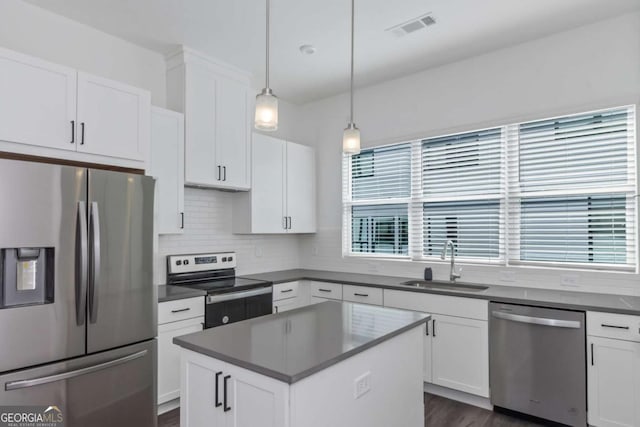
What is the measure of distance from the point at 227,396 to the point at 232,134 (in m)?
2.69

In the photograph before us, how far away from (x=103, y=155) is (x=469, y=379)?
318 cm

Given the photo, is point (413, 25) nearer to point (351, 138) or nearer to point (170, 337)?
A: point (351, 138)

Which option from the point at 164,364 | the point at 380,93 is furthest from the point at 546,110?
the point at 164,364

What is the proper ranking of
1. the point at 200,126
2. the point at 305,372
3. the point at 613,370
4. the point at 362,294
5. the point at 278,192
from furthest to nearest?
the point at 278,192 → the point at 362,294 → the point at 200,126 → the point at 613,370 → the point at 305,372

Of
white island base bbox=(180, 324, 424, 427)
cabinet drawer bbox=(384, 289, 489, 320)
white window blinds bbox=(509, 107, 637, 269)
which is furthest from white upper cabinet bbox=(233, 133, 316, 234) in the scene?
white island base bbox=(180, 324, 424, 427)

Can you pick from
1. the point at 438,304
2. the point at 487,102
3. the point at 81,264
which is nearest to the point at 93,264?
the point at 81,264

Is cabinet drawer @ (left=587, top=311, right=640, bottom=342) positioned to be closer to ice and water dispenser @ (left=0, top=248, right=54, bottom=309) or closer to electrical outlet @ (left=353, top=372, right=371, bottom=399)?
electrical outlet @ (left=353, top=372, right=371, bottom=399)

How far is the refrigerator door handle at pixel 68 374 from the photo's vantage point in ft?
6.62

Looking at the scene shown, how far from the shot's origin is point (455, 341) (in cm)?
319

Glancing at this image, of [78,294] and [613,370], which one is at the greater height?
[78,294]

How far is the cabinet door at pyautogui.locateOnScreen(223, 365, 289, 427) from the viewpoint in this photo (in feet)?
4.73

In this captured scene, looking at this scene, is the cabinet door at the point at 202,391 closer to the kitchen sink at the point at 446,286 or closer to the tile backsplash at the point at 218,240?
the tile backsplash at the point at 218,240

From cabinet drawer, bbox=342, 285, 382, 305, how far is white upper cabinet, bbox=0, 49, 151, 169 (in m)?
2.15

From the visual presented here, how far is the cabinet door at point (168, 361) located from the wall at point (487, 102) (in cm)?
212
